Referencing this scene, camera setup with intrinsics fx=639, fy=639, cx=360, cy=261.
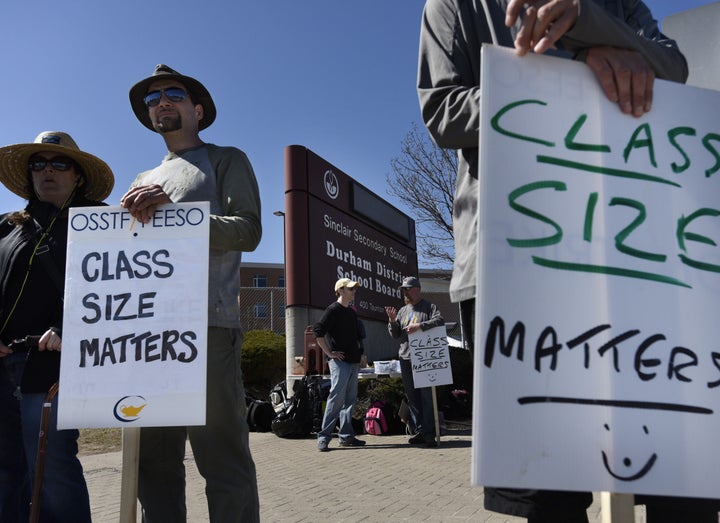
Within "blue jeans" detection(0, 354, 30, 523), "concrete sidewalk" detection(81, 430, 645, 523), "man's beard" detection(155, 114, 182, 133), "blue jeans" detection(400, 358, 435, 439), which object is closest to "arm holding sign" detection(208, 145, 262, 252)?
"man's beard" detection(155, 114, 182, 133)

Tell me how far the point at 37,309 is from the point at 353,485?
330 centimetres

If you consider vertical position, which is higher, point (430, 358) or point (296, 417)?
point (430, 358)

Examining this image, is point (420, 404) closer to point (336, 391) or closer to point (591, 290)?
point (336, 391)

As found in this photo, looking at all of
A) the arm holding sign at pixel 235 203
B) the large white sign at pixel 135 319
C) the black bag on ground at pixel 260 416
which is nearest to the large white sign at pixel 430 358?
the black bag on ground at pixel 260 416

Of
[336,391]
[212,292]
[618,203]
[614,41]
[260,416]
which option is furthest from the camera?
[260,416]

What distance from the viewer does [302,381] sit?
30.6 feet

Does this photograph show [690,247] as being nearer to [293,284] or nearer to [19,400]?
[19,400]

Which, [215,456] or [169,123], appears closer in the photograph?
[215,456]

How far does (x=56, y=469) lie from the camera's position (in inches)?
106

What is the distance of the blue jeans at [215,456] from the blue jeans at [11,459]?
78 cm

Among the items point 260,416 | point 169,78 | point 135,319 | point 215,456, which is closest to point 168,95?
point 169,78

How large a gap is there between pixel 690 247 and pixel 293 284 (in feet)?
33.0

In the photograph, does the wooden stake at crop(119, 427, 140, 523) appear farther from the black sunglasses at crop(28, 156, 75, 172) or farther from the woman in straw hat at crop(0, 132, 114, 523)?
the black sunglasses at crop(28, 156, 75, 172)

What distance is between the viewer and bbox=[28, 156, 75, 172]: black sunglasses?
10.4ft
